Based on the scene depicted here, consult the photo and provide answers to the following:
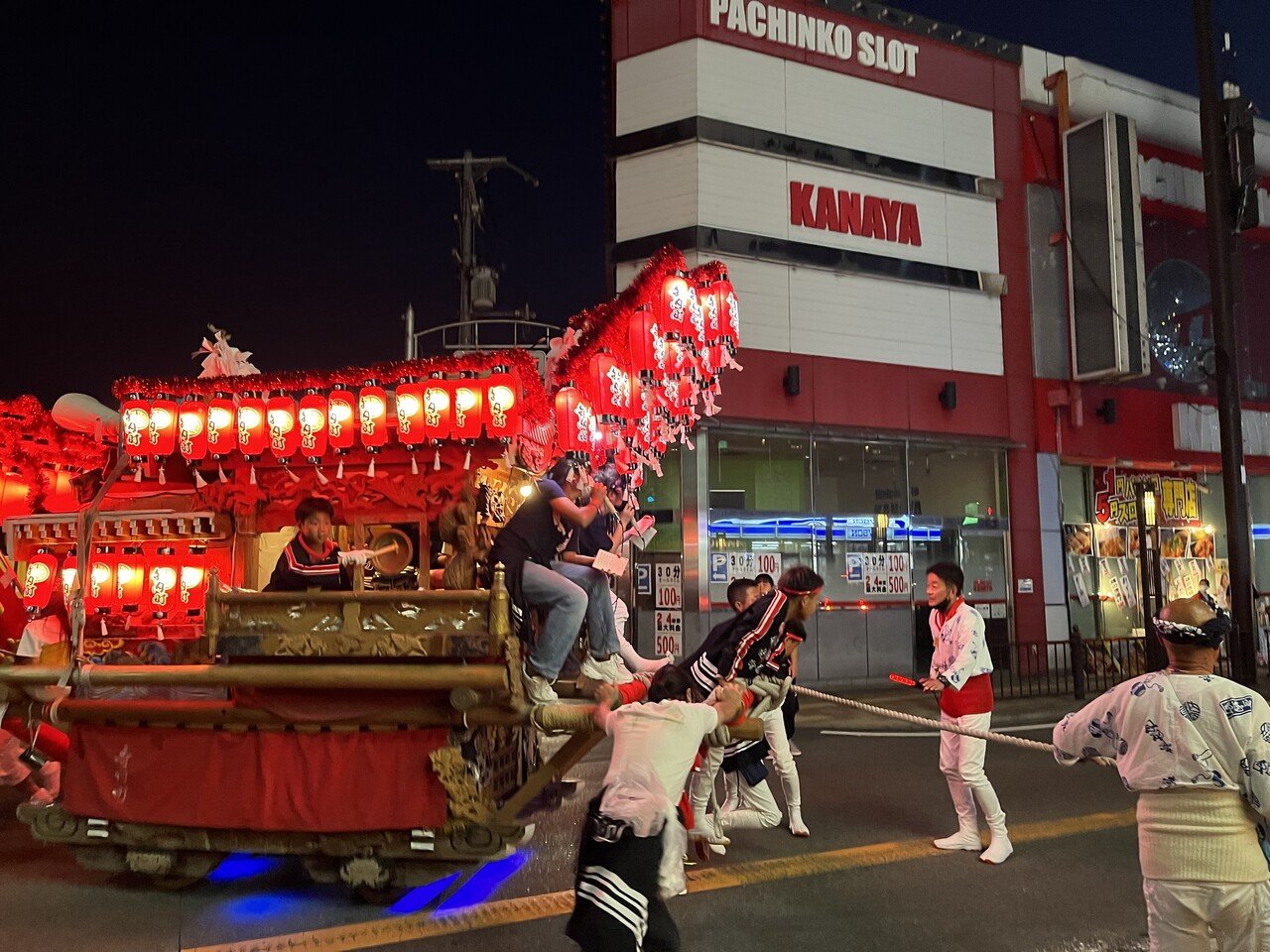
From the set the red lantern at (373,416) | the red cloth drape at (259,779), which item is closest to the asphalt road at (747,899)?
the red cloth drape at (259,779)

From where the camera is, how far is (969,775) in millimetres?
6465

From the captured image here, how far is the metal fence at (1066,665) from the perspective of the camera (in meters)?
15.6

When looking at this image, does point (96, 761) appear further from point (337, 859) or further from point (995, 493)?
point (995, 493)

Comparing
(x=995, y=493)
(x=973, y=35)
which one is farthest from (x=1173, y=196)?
(x=995, y=493)

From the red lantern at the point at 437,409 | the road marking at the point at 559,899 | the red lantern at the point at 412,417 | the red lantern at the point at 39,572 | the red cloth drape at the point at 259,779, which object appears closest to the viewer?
the road marking at the point at 559,899

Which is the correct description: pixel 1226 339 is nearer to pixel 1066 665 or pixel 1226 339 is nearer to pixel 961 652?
pixel 1066 665

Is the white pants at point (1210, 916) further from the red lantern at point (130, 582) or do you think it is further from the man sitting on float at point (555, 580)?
the red lantern at point (130, 582)

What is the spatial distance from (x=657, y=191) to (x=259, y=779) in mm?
12904

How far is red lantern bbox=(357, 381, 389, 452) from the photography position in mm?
9438

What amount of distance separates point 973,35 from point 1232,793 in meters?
18.6

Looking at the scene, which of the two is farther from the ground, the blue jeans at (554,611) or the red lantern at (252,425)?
the red lantern at (252,425)

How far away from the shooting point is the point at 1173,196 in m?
19.7

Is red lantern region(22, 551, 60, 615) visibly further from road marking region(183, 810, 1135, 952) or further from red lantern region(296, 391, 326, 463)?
road marking region(183, 810, 1135, 952)

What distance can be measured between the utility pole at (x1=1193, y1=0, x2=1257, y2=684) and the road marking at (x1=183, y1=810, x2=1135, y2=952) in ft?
28.5
